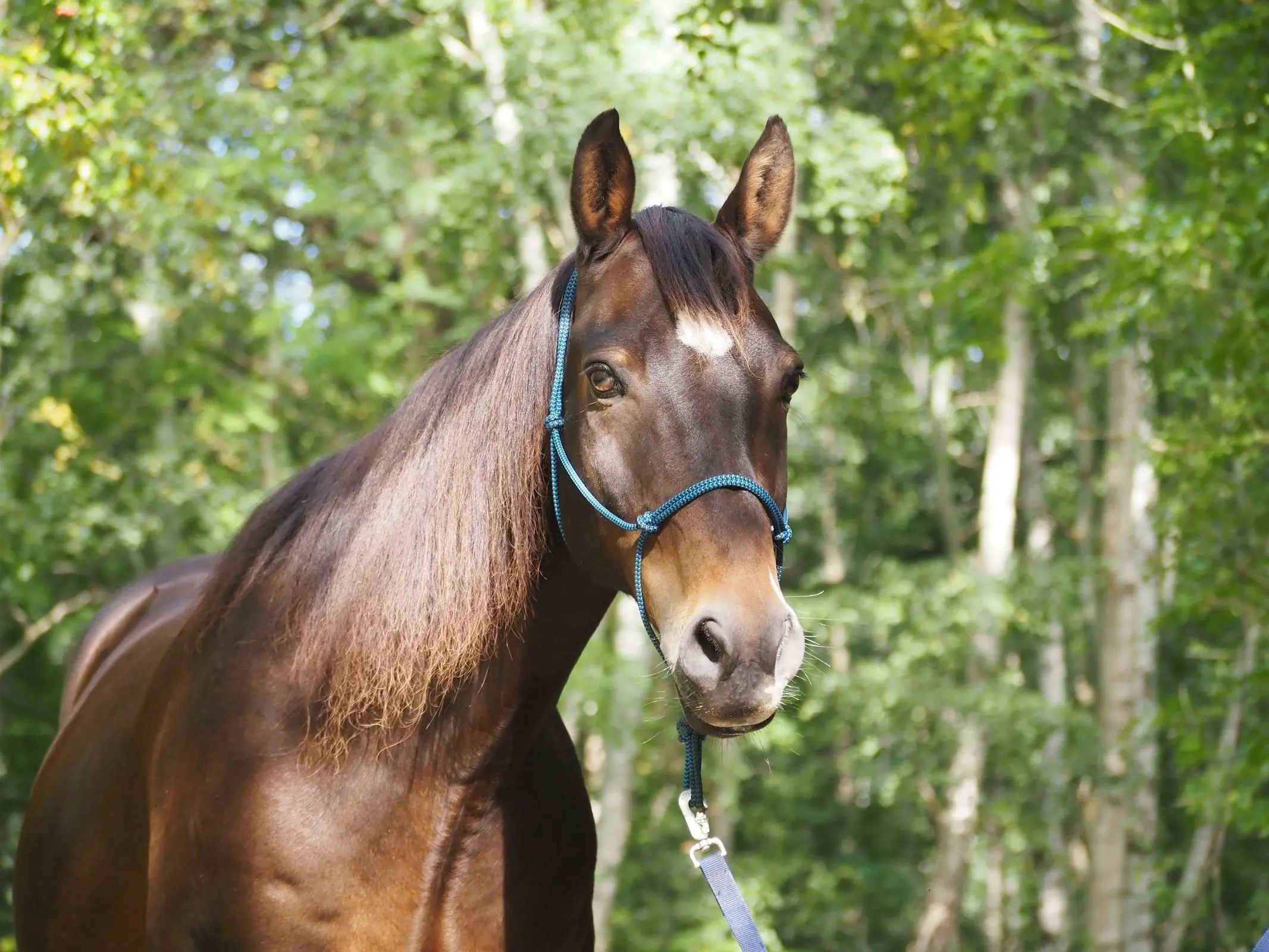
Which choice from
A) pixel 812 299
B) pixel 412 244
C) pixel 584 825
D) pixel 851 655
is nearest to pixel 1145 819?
pixel 851 655

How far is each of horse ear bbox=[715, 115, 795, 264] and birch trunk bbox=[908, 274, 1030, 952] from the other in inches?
510

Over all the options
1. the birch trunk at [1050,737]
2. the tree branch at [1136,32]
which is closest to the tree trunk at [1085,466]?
the birch trunk at [1050,737]

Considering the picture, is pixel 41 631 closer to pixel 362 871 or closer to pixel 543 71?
pixel 543 71

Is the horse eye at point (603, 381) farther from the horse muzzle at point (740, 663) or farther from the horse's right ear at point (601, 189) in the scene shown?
the horse muzzle at point (740, 663)

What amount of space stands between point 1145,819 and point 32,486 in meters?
12.2

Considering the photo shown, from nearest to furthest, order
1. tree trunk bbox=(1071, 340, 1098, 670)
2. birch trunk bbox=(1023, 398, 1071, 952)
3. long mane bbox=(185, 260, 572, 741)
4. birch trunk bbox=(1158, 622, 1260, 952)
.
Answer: long mane bbox=(185, 260, 572, 741) < birch trunk bbox=(1158, 622, 1260, 952) < birch trunk bbox=(1023, 398, 1071, 952) < tree trunk bbox=(1071, 340, 1098, 670)

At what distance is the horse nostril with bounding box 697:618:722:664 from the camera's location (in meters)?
2.38

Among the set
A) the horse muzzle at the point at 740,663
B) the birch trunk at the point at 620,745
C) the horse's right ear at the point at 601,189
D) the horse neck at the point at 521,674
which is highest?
the horse's right ear at the point at 601,189

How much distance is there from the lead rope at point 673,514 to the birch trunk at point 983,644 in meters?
13.1

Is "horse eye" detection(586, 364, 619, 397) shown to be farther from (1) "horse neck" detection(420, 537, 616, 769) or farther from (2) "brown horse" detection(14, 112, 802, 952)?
(1) "horse neck" detection(420, 537, 616, 769)

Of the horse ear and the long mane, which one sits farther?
the horse ear

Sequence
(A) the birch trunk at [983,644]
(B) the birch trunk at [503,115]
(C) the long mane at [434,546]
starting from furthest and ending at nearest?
(A) the birch trunk at [983,644]
(B) the birch trunk at [503,115]
(C) the long mane at [434,546]

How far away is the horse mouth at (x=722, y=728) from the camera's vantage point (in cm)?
238

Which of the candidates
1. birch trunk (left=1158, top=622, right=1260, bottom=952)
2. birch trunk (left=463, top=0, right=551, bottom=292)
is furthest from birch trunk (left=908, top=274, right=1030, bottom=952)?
birch trunk (left=463, top=0, right=551, bottom=292)
